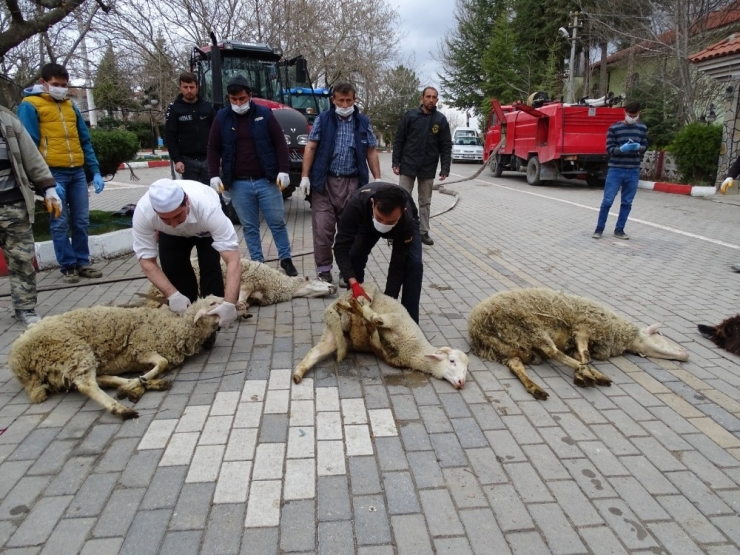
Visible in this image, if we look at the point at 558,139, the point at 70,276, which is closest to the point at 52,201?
the point at 70,276

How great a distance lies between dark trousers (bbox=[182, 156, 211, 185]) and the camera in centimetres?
739

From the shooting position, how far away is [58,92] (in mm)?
5410

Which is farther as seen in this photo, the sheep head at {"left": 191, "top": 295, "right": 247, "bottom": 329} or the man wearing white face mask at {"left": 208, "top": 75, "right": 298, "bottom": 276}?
the man wearing white face mask at {"left": 208, "top": 75, "right": 298, "bottom": 276}

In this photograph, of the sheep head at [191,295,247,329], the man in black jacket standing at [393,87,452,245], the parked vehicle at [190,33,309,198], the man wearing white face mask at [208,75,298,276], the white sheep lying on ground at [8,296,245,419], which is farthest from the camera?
the parked vehicle at [190,33,309,198]

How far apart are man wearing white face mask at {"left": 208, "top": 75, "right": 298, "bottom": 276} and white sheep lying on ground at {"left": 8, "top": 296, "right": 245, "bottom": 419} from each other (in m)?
2.33

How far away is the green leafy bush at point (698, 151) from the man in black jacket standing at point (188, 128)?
1422cm

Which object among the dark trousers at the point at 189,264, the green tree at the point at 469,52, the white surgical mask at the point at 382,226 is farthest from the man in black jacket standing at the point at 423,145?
the green tree at the point at 469,52

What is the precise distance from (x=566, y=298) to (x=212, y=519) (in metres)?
3.15

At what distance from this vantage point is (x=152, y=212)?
3719mm

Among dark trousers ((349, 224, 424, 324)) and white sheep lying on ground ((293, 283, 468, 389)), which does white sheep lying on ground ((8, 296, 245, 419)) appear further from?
dark trousers ((349, 224, 424, 324))

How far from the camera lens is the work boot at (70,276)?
5953 mm

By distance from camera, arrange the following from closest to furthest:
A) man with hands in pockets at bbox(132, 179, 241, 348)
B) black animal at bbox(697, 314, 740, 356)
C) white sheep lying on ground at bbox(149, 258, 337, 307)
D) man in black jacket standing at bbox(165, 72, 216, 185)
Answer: man with hands in pockets at bbox(132, 179, 241, 348) < black animal at bbox(697, 314, 740, 356) < white sheep lying on ground at bbox(149, 258, 337, 307) < man in black jacket standing at bbox(165, 72, 216, 185)

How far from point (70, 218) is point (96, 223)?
8.77 ft

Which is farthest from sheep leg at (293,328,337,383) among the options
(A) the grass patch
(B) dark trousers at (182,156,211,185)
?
(A) the grass patch
